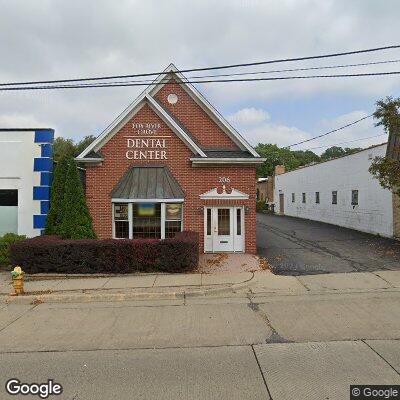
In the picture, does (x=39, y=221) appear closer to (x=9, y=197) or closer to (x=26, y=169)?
(x=9, y=197)

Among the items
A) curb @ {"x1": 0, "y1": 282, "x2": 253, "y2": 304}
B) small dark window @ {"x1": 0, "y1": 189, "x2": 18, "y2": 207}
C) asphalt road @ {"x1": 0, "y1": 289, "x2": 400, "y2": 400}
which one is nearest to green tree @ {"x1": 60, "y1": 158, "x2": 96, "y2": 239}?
small dark window @ {"x1": 0, "y1": 189, "x2": 18, "y2": 207}

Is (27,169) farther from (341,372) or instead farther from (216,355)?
(341,372)

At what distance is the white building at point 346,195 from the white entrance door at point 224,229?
22.4 ft

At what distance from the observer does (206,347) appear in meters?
5.80

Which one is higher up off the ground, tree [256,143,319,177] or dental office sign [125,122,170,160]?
tree [256,143,319,177]

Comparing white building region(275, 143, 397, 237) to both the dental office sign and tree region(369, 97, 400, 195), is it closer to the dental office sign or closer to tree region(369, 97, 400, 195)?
tree region(369, 97, 400, 195)

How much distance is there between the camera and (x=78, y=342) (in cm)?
617

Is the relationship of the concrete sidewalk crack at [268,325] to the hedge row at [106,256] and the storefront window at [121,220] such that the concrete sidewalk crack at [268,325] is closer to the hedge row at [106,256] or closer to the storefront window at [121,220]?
the hedge row at [106,256]

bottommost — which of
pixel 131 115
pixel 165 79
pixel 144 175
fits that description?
pixel 144 175

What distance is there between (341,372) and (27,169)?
41.9ft

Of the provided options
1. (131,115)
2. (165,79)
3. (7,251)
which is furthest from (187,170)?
(7,251)

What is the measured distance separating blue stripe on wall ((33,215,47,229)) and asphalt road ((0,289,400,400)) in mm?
5800

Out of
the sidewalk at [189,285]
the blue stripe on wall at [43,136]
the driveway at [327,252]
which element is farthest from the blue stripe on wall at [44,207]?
the driveway at [327,252]

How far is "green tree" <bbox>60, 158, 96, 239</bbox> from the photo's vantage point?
13.0m
